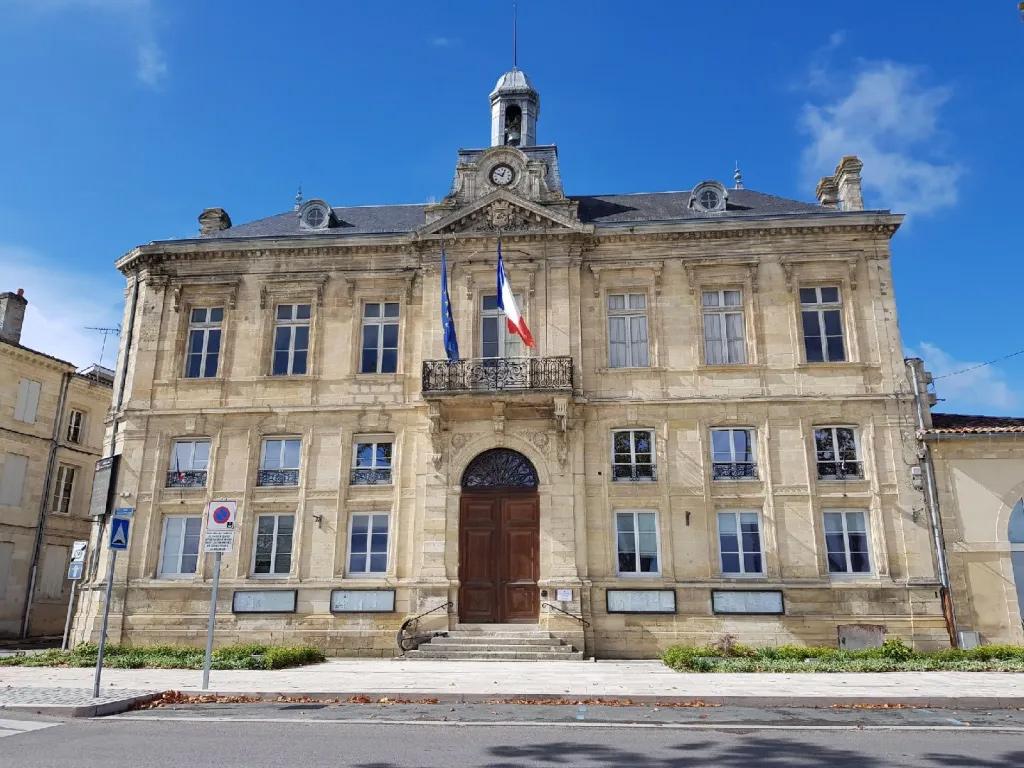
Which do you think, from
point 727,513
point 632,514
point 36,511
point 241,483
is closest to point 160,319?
point 241,483

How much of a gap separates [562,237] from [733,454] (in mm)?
6803

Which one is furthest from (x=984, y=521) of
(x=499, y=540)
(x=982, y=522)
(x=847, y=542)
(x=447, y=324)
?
(x=447, y=324)

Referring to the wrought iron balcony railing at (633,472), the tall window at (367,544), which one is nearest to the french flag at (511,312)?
the wrought iron balcony railing at (633,472)

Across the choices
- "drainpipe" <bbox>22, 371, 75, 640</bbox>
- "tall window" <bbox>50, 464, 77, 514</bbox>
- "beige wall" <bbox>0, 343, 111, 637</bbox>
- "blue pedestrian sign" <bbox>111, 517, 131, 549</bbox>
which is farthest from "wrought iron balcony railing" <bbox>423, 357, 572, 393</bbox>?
"tall window" <bbox>50, 464, 77, 514</bbox>

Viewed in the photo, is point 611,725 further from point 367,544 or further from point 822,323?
point 822,323

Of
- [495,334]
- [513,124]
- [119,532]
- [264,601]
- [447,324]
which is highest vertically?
[513,124]

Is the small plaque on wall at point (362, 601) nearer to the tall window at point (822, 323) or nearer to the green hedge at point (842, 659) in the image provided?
the green hedge at point (842, 659)

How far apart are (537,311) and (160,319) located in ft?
33.1

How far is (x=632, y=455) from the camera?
18.2 meters

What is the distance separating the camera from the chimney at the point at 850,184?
65.0ft

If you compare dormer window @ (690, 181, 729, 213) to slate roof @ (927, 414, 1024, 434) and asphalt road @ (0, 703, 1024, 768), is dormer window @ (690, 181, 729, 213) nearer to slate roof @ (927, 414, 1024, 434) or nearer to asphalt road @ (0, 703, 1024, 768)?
slate roof @ (927, 414, 1024, 434)

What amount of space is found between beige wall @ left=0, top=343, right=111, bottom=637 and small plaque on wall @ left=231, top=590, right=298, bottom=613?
10.9 m

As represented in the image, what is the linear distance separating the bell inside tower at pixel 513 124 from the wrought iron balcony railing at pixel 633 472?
11.4 m

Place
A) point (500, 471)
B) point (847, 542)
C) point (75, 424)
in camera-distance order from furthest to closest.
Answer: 1. point (75, 424)
2. point (500, 471)
3. point (847, 542)
